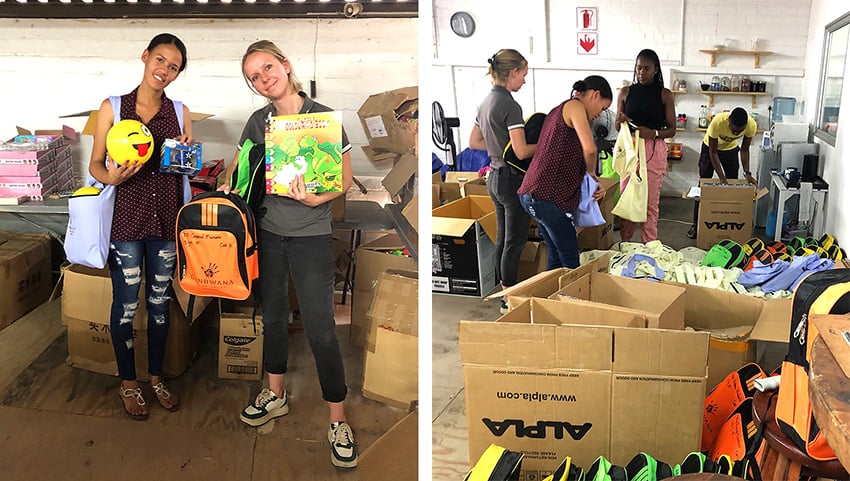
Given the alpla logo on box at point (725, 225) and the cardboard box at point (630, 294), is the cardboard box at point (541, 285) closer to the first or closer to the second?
the cardboard box at point (630, 294)

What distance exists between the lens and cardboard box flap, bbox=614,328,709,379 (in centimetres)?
208

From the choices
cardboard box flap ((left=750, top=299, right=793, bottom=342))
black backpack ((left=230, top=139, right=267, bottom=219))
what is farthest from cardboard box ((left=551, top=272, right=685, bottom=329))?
black backpack ((left=230, top=139, right=267, bottom=219))

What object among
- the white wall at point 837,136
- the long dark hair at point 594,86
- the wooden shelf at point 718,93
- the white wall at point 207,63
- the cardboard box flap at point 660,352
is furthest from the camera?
the wooden shelf at point 718,93

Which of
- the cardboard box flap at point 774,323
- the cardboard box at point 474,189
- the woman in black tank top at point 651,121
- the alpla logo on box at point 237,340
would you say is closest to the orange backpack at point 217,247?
the alpla logo on box at point 237,340

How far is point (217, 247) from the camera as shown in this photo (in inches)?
81.4

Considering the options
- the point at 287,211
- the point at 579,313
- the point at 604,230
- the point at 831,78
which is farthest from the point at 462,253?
the point at 831,78

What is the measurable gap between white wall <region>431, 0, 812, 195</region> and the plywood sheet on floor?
4.35m

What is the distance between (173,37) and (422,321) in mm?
1086

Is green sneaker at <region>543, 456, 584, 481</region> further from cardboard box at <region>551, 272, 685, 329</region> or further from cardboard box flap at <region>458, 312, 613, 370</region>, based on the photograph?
cardboard box at <region>551, 272, 685, 329</region>

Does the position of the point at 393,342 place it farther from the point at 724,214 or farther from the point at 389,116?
the point at 724,214

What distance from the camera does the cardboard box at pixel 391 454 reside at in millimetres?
2307

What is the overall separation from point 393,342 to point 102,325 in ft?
2.83

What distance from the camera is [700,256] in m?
4.29

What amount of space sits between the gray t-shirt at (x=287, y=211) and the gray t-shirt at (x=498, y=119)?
177 cm
